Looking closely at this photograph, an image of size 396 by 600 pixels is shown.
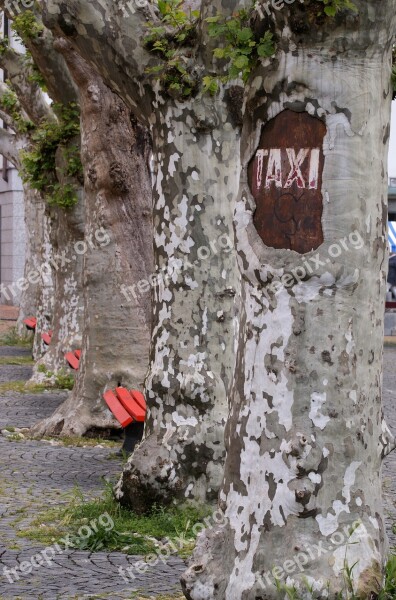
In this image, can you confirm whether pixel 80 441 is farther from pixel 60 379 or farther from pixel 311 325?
pixel 311 325

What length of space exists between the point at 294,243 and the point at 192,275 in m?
2.85

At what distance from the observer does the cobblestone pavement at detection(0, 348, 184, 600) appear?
6043 mm

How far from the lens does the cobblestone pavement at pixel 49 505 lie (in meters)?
6.04

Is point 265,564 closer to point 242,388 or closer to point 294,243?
point 242,388

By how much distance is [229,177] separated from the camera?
8062 millimetres

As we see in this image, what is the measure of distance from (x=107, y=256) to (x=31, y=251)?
1287 centimetres

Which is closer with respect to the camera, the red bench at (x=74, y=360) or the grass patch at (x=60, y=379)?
the red bench at (x=74, y=360)

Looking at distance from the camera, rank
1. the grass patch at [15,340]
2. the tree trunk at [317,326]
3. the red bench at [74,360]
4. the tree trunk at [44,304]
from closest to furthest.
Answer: the tree trunk at [317,326] → the red bench at [74,360] → the tree trunk at [44,304] → the grass patch at [15,340]

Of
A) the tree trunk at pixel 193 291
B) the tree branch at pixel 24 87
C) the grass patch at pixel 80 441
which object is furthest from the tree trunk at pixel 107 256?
the tree branch at pixel 24 87

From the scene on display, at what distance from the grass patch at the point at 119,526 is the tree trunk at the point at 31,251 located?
1470 centimetres

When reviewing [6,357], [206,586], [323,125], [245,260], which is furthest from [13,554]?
[6,357]

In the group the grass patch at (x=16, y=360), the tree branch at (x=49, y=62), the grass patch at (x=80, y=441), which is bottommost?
the grass patch at (x=16, y=360)

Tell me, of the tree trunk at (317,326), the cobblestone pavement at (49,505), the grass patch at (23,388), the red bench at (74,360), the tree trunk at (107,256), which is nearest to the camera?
the tree trunk at (317,326)

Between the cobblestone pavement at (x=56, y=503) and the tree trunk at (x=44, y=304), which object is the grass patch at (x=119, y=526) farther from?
the tree trunk at (x=44, y=304)
